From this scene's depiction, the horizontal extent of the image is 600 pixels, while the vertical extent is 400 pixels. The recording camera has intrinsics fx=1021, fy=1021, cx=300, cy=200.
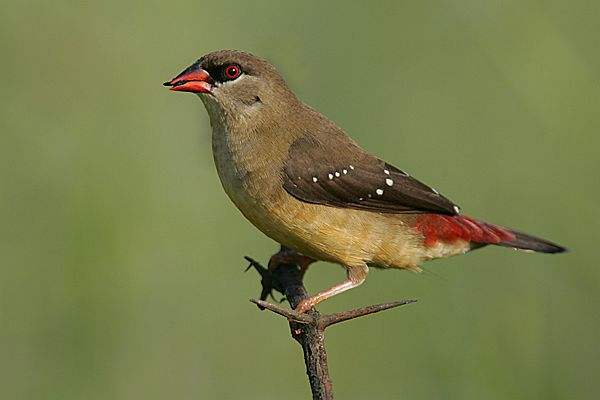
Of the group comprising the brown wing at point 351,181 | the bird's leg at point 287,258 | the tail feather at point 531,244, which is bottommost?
the tail feather at point 531,244

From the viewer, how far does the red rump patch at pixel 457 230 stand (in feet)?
16.4

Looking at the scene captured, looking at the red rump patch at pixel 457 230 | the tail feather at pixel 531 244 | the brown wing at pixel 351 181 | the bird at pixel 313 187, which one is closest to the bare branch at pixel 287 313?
the bird at pixel 313 187

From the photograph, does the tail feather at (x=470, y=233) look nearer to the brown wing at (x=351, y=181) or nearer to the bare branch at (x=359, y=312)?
the brown wing at (x=351, y=181)

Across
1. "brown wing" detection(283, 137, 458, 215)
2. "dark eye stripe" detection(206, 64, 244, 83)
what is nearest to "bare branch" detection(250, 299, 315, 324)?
"brown wing" detection(283, 137, 458, 215)

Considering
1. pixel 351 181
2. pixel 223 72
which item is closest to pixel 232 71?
pixel 223 72

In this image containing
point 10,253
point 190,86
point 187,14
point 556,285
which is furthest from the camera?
point 187,14

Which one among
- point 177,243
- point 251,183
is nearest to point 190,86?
point 251,183

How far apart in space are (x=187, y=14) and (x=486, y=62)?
5.98ft

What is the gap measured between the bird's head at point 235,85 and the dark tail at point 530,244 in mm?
1309

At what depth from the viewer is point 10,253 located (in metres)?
5.46

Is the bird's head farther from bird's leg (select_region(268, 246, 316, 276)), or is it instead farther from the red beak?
bird's leg (select_region(268, 246, 316, 276))

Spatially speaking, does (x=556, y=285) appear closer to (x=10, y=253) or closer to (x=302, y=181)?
(x=302, y=181)

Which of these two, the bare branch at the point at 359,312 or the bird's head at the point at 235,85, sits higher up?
the bird's head at the point at 235,85

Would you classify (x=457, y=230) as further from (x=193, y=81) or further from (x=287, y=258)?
(x=193, y=81)
